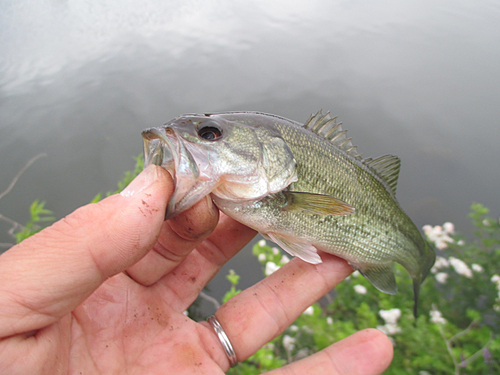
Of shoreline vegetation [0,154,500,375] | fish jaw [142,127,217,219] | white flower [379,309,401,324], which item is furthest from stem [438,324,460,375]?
fish jaw [142,127,217,219]

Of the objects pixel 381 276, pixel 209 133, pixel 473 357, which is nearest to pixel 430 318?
pixel 473 357

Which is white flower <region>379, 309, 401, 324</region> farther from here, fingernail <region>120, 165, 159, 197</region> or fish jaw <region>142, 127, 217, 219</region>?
fingernail <region>120, 165, 159, 197</region>

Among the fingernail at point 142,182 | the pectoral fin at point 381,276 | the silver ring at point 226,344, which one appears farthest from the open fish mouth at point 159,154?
the pectoral fin at point 381,276

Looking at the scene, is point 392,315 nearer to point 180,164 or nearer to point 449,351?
point 449,351

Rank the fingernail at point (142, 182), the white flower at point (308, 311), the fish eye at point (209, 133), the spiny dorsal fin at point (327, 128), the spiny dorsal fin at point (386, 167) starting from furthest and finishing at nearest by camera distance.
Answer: the white flower at point (308, 311) → the spiny dorsal fin at point (386, 167) → the spiny dorsal fin at point (327, 128) → the fish eye at point (209, 133) → the fingernail at point (142, 182)

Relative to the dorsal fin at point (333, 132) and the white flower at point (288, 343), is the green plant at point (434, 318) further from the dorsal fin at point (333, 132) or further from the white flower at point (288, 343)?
the dorsal fin at point (333, 132)
